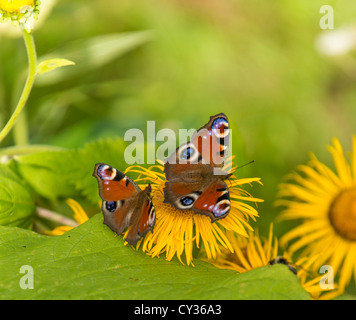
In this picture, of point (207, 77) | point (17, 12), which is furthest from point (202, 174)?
point (207, 77)

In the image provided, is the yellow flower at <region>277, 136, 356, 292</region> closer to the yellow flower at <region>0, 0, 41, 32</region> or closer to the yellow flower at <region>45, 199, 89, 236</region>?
the yellow flower at <region>45, 199, 89, 236</region>

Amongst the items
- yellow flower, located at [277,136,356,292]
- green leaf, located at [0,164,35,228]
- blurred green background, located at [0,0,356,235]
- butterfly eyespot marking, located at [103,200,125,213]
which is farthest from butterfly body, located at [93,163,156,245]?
blurred green background, located at [0,0,356,235]

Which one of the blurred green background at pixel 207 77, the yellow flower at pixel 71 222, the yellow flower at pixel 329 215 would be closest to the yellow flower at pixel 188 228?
the yellow flower at pixel 71 222

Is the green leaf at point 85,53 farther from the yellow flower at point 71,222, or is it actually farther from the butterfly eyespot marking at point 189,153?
the butterfly eyespot marking at point 189,153

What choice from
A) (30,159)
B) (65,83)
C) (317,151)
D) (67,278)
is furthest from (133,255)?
(317,151)

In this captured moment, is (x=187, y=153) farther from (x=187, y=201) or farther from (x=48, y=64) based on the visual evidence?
(x=48, y=64)

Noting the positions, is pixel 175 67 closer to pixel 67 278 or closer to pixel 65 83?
pixel 65 83
